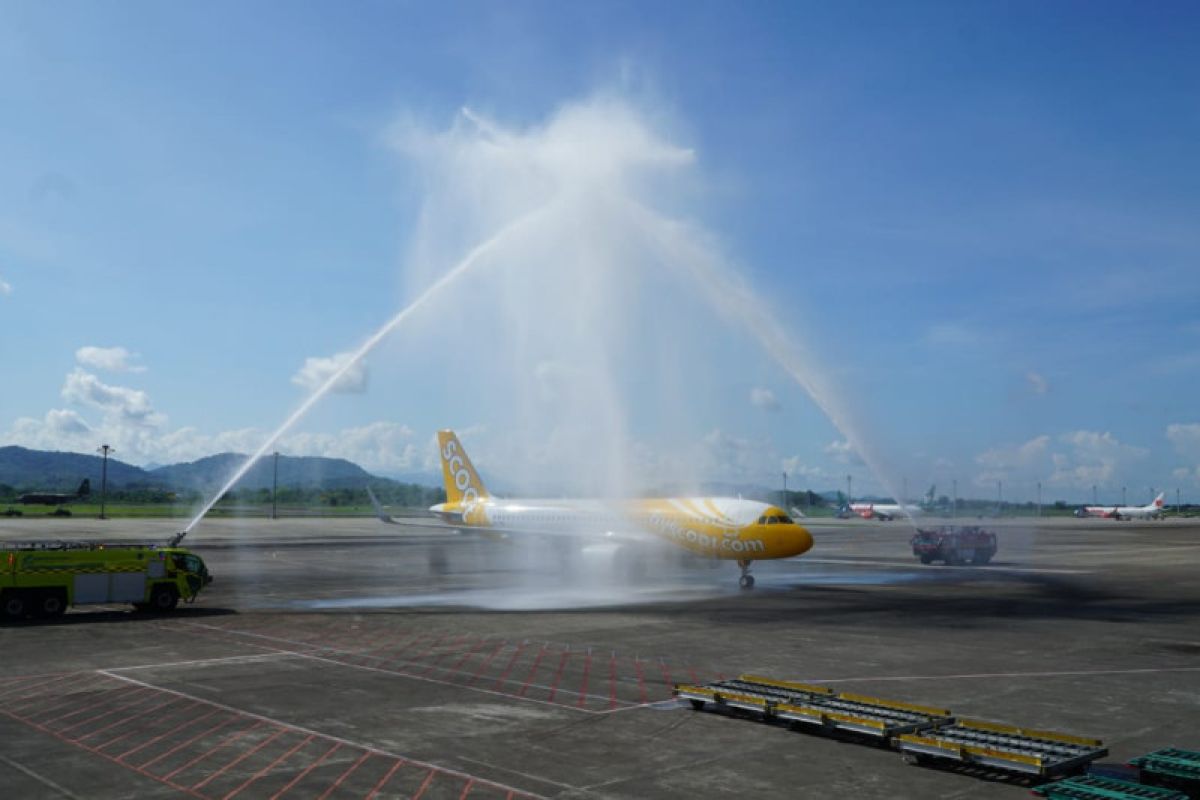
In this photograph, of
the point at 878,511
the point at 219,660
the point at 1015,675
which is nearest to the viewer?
the point at 1015,675

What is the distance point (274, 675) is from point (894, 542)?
8577 cm

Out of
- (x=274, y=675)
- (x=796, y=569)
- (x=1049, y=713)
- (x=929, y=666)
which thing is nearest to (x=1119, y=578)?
(x=796, y=569)

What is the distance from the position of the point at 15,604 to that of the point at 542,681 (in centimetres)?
2121

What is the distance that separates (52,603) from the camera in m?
33.8

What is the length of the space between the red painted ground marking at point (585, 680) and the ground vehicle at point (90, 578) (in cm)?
1809

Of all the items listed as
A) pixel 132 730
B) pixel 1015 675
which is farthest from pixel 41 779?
pixel 1015 675

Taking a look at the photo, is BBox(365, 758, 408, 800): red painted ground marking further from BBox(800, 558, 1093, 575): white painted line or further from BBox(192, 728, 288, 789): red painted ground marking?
BBox(800, 558, 1093, 575): white painted line

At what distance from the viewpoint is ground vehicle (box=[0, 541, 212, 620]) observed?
1300 inches

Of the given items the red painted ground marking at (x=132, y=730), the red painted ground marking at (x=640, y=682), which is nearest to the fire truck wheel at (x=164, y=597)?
the red painted ground marking at (x=132, y=730)

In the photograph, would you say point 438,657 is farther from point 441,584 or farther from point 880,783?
point 441,584

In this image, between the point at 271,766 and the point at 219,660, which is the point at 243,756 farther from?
the point at 219,660

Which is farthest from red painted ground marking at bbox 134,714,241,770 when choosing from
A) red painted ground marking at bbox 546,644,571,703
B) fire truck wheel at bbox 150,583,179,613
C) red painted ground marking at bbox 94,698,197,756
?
fire truck wheel at bbox 150,583,179,613

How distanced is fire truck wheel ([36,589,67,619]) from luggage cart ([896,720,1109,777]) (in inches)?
1165

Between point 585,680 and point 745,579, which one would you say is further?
point 745,579
